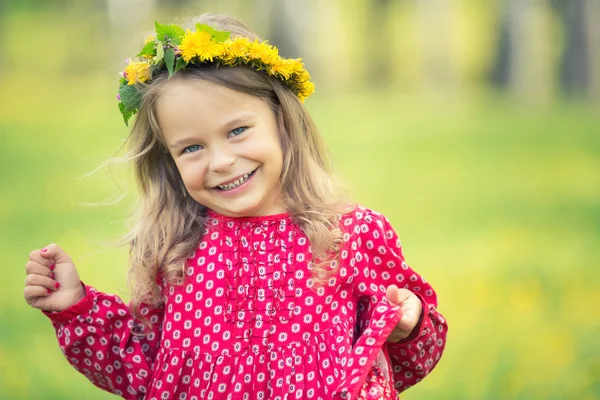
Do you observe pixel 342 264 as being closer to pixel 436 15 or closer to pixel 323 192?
pixel 323 192

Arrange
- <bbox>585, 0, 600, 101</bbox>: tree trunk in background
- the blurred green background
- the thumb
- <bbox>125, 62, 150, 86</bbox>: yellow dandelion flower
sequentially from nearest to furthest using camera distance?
the thumb
<bbox>125, 62, 150, 86</bbox>: yellow dandelion flower
the blurred green background
<bbox>585, 0, 600, 101</bbox>: tree trunk in background

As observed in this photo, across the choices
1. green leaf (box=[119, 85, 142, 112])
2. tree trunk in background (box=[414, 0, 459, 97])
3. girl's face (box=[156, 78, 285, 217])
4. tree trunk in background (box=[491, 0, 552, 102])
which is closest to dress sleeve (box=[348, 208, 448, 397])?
girl's face (box=[156, 78, 285, 217])

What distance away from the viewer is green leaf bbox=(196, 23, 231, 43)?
2.62 metres

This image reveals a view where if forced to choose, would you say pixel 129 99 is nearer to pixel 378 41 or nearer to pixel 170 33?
pixel 170 33

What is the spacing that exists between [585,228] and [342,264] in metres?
4.59

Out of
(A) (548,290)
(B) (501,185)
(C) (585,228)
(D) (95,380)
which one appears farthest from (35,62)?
(D) (95,380)

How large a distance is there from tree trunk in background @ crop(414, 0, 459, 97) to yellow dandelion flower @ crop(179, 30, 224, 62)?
42.6 ft

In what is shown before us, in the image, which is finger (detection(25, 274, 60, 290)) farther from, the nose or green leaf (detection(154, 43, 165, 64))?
green leaf (detection(154, 43, 165, 64))

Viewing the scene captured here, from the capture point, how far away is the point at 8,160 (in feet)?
32.7

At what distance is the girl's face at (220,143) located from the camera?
2580 millimetres

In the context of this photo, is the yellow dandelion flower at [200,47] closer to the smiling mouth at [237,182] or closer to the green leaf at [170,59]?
the green leaf at [170,59]

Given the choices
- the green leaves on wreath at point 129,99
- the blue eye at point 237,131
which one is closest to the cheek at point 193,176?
the blue eye at point 237,131

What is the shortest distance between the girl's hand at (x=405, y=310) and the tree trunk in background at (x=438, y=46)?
12.9 meters

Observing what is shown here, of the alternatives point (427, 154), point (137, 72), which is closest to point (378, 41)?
point (427, 154)
